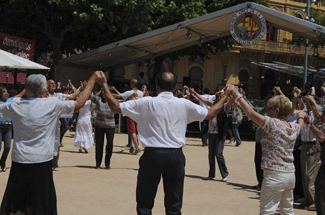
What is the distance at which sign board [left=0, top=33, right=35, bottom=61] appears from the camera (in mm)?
19344

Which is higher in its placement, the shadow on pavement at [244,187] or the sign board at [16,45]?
the sign board at [16,45]

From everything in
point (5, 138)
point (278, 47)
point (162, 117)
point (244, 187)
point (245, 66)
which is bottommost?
point (244, 187)

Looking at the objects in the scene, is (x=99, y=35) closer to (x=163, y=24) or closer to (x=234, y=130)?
(x=163, y=24)

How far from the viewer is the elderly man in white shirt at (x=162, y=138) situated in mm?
5508

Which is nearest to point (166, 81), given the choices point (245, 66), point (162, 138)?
point (162, 138)

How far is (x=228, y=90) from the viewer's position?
5711 millimetres

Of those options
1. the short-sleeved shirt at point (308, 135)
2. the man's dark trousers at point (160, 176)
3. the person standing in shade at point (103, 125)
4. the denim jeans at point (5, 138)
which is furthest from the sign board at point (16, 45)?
the man's dark trousers at point (160, 176)

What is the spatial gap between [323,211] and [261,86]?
4306cm

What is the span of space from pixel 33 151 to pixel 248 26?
13194 millimetres

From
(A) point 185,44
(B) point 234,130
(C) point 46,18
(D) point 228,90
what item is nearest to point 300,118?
(D) point 228,90

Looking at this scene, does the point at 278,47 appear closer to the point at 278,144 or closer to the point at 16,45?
the point at 16,45

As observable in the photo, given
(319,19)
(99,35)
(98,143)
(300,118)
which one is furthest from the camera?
(319,19)

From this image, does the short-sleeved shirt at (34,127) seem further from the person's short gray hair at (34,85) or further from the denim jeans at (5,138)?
the denim jeans at (5,138)

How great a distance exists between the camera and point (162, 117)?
557 cm
